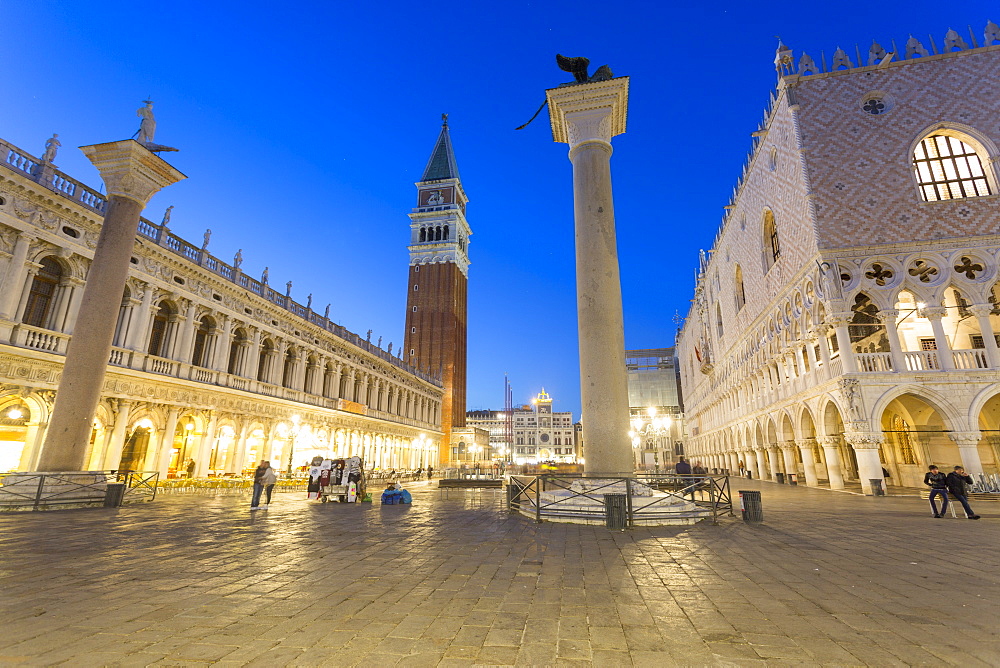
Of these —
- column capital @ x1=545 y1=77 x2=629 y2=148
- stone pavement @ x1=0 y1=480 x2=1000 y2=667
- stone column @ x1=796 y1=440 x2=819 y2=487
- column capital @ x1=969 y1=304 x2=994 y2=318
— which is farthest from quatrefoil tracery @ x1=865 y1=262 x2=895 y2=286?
stone pavement @ x1=0 y1=480 x2=1000 y2=667

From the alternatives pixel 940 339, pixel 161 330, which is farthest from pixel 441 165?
pixel 940 339

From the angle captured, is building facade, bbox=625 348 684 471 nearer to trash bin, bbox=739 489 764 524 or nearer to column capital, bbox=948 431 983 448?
column capital, bbox=948 431 983 448

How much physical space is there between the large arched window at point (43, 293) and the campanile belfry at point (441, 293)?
42.5 meters

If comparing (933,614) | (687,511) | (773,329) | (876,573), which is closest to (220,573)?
(933,614)

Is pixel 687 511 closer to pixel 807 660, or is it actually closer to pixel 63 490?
pixel 807 660

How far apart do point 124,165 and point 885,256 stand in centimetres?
2831

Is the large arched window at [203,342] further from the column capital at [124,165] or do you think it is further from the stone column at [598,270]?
the stone column at [598,270]

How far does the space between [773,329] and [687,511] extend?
1946cm

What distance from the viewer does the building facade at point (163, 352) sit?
16938 millimetres

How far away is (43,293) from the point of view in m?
18.3

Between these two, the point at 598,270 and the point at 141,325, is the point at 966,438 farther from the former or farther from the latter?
the point at 141,325

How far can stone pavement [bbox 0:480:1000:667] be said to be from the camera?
3.25 meters

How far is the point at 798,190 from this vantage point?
22266 millimetres

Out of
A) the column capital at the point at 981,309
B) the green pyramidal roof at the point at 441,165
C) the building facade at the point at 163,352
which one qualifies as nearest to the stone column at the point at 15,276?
the building facade at the point at 163,352
